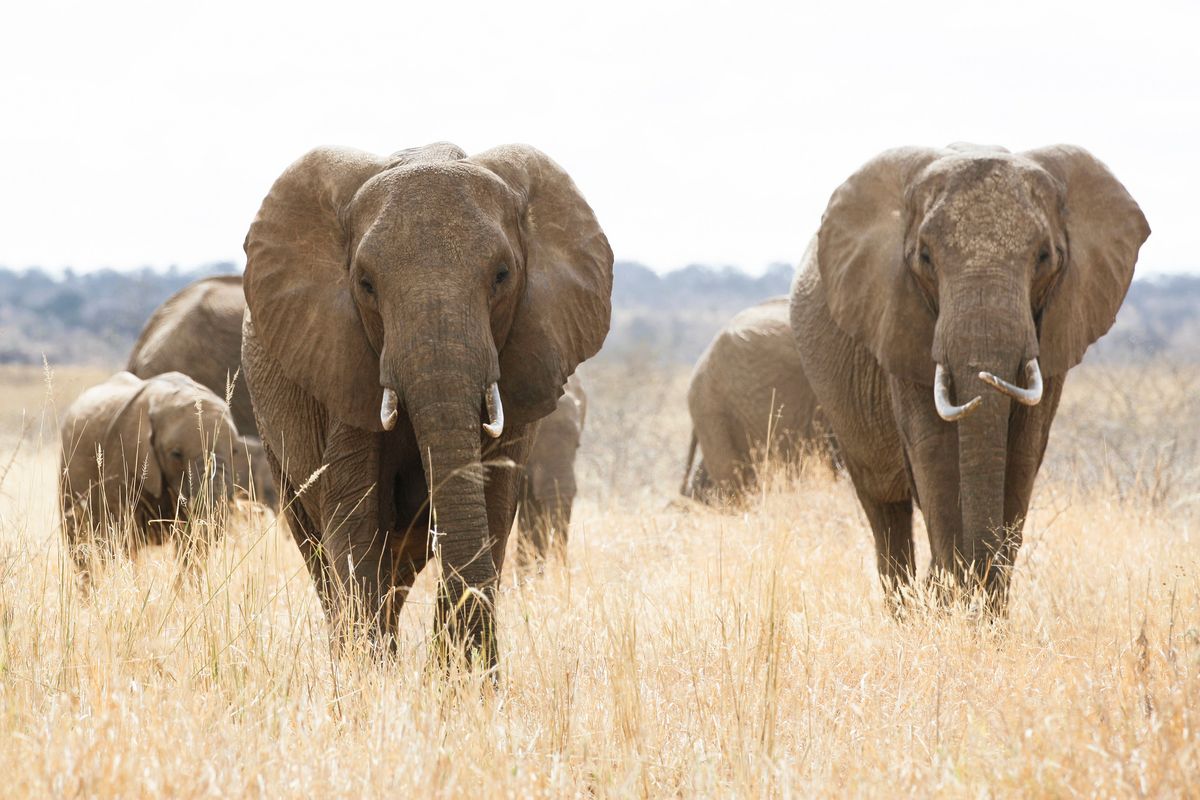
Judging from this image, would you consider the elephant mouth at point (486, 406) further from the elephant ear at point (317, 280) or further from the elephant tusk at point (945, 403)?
the elephant tusk at point (945, 403)

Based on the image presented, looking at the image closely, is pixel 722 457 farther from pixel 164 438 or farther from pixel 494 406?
pixel 494 406

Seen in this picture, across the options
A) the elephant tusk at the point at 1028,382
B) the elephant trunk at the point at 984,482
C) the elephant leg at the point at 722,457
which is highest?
the elephant tusk at the point at 1028,382

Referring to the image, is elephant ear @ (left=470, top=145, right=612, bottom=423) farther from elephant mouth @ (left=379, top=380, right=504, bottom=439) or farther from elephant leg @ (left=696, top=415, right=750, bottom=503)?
elephant leg @ (left=696, top=415, right=750, bottom=503)

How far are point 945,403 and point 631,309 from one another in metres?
140

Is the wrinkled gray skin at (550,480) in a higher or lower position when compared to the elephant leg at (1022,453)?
lower

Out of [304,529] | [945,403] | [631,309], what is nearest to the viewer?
[945,403]

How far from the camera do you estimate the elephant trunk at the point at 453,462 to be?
197 inches

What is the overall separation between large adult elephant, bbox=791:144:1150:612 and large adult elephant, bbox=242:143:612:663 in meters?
1.56

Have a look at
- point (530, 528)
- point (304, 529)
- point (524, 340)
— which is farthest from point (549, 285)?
point (530, 528)

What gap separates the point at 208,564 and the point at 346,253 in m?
1.37

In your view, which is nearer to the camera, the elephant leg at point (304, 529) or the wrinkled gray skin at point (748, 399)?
the elephant leg at point (304, 529)

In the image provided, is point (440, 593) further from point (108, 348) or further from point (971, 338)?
point (108, 348)

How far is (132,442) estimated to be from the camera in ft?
29.3

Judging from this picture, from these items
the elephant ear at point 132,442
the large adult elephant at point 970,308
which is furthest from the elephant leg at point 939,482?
the elephant ear at point 132,442
